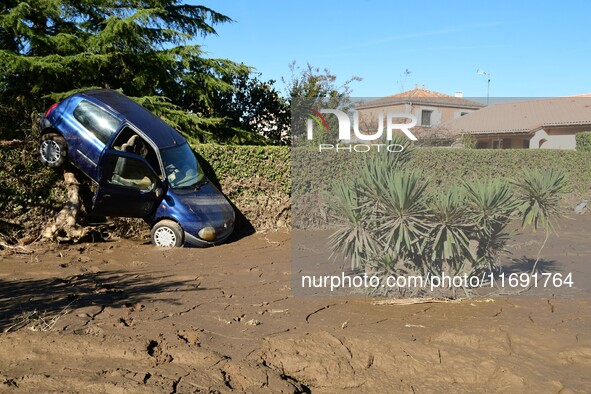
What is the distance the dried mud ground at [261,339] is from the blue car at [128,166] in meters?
2.16

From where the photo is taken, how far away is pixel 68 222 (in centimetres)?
1062

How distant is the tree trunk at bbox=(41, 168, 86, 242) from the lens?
34.8 feet

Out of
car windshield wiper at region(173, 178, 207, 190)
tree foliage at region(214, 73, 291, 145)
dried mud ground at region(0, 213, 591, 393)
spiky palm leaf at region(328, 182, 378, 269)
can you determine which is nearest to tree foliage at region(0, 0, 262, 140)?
tree foliage at region(214, 73, 291, 145)

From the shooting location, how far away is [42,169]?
35.4 ft

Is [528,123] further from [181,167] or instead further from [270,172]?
[181,167]


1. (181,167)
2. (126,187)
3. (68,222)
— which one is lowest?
(68,222)

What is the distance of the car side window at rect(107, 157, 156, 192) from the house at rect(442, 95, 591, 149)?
520cm

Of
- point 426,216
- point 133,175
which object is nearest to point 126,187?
point 133,175

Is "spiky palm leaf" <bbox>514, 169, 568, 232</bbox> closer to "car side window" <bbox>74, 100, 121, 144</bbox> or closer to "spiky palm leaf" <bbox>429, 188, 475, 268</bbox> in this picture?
"spiky palm leaf" <bbox>429, 188, 475, 268</bbox>

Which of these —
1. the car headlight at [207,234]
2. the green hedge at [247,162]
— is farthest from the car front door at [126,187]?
the green hedge at [247,162]

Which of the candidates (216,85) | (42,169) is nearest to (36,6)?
(216,85)

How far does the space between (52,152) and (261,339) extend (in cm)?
670

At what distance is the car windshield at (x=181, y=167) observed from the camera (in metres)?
11.1

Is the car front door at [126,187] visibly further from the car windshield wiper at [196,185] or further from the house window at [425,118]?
the house window at [425,118]
